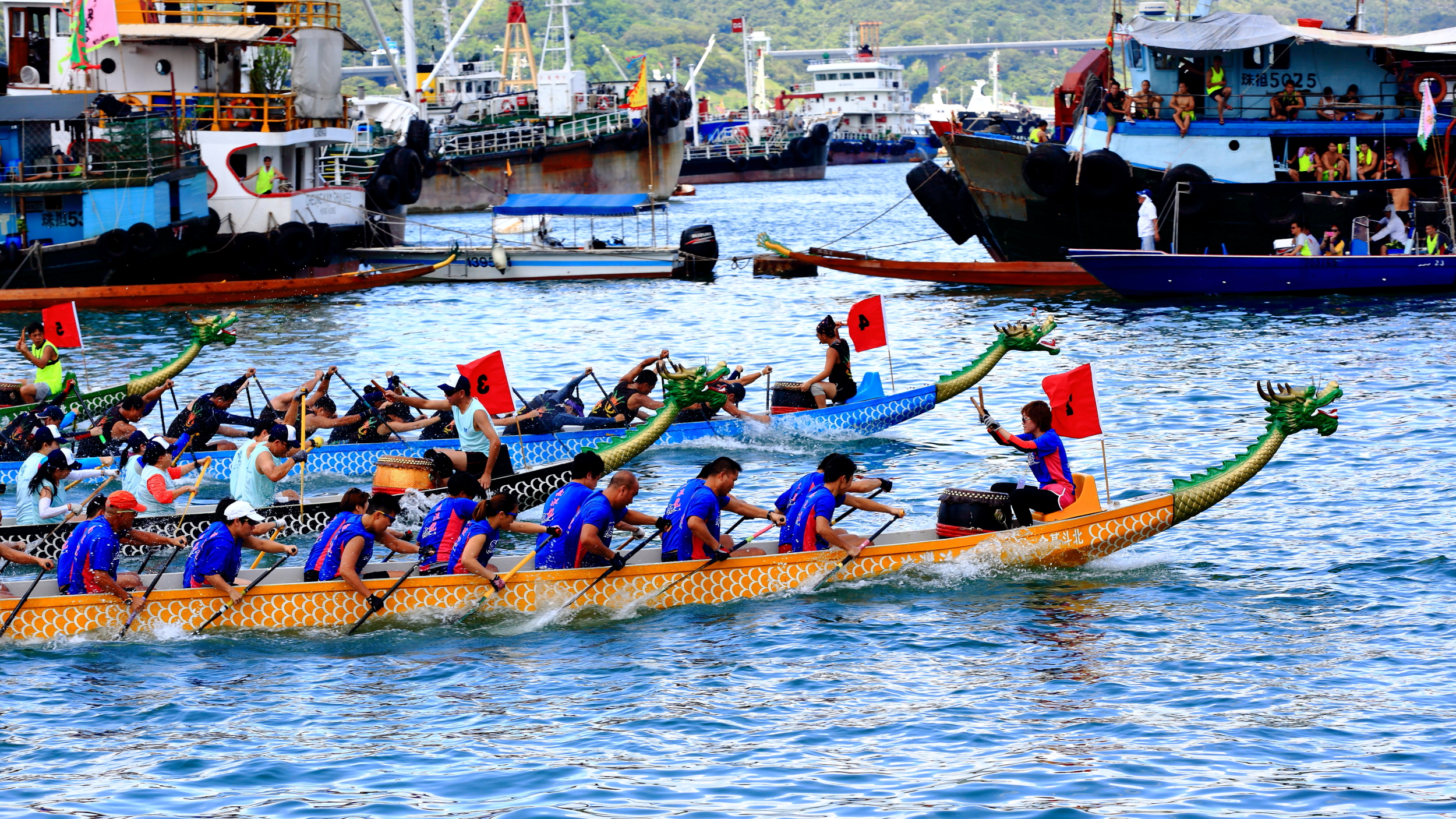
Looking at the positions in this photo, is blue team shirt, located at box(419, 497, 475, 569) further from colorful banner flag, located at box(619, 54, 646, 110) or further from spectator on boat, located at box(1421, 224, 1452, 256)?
colorful banner flag, located at box(619, 54, 646, 110)

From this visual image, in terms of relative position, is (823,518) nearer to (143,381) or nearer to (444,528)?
(444,528)

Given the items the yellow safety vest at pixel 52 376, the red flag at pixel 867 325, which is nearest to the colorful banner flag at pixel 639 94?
the yellow safety vest at pixel 52 376

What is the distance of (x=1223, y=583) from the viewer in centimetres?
1594

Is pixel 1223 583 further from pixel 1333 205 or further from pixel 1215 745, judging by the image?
pixel 1333 205

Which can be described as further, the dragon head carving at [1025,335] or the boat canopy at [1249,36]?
the boat canopy at [1249,36]

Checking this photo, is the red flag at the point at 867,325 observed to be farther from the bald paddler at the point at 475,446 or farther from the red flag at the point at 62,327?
the red flag at the point at 62,327

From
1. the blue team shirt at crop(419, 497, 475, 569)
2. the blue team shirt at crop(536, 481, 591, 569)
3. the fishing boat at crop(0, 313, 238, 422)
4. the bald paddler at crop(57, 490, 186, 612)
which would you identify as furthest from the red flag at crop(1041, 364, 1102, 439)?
the fishing boat at crop(0, 313, 238, 422)

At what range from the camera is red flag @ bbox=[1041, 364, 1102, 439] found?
631 inches

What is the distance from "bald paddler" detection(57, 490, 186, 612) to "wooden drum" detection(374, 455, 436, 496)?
13.8 ft

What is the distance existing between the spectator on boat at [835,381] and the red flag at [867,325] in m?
0.22

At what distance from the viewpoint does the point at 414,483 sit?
18.9m

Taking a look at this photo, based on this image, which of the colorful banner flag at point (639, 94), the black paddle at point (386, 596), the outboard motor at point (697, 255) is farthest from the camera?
the colorful banner flag at point (639, 94)

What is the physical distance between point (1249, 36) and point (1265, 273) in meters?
6.17

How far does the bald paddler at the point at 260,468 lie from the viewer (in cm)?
1752
